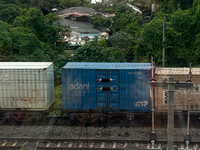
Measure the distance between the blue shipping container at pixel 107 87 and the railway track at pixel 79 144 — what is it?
192 centimetres

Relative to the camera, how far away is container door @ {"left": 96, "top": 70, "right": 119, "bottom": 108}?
11.9 meters

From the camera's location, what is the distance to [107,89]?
1202cm

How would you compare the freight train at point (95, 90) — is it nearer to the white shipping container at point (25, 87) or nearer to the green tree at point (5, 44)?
the white shipping container at point (25, 87)

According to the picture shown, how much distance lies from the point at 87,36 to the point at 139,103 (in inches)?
762

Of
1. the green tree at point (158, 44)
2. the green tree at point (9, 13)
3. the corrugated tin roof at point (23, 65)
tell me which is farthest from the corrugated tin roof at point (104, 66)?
the green tree at point (9, 13)

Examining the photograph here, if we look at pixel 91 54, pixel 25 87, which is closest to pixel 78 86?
pixel 25 87

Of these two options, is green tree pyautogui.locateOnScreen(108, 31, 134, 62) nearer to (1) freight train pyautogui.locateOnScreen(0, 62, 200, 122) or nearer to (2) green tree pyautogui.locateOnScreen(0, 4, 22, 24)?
(1) freight train pyautogui.locateOnScreen(0, 62, 200, 122)

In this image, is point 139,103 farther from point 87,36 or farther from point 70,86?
point 87,36

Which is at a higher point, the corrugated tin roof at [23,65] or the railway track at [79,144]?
the corrugated tin roof at [23,65]

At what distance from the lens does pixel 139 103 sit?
12.0 meters

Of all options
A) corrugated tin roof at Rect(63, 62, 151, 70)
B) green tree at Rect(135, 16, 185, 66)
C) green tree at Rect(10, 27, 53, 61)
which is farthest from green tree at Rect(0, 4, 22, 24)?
corrugated tin roof at Rect(63, 62, 151, 70)

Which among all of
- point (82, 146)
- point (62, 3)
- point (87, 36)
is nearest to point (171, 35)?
point (82, 146)

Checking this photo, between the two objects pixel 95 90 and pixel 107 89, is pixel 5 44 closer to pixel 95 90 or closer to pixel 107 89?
pixel 95 90

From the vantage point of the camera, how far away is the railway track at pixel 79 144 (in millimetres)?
10211
